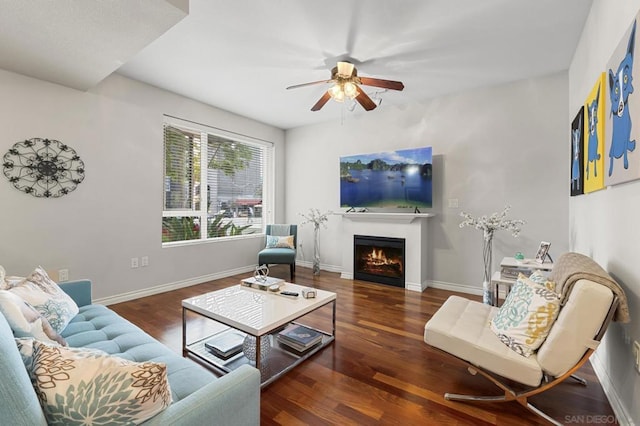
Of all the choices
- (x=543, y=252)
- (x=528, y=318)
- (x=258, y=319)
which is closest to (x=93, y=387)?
(x=258, y=319)

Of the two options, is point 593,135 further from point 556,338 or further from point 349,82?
point 349,82

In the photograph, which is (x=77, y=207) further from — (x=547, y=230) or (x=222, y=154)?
(x=547, y=230)

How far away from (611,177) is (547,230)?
2.05m

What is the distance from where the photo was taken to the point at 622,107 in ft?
4.95

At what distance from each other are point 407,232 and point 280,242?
6.50 feet

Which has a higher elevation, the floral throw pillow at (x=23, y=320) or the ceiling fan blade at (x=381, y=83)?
the ceiling fan blade at (x=381, y=83)

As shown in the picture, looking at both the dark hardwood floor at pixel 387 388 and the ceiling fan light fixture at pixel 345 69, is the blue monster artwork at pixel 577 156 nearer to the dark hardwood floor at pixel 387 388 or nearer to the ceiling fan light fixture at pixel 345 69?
the dark hardwood floor at pixel 387 388

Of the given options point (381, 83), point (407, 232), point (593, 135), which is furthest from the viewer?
point (407, 232)

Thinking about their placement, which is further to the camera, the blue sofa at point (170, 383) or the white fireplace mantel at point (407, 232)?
the white fireplace mantel at point (407, 232)

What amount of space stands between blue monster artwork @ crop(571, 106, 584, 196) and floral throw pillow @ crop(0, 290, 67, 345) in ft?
12.2

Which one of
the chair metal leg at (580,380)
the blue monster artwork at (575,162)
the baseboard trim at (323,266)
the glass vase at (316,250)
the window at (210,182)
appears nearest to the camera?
the chair metal leg at (580,380)

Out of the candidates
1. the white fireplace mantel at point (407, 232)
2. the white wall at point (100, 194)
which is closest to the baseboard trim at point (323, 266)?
the white fireplace mantel at point (407, 232)

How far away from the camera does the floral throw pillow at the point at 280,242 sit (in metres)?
4.75

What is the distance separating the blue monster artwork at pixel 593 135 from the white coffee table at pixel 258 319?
2.14m
